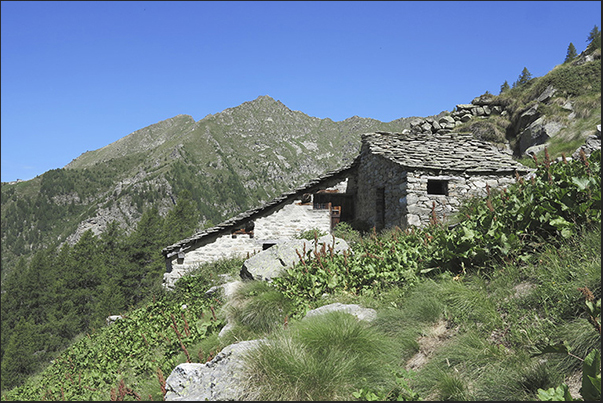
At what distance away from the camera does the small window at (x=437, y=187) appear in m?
14.0

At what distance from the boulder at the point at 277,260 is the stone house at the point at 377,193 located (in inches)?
242

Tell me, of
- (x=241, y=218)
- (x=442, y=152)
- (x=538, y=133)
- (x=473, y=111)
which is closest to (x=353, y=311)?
(x=442, y=152)

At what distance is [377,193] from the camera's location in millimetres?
15969

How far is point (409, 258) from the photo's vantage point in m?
6.60

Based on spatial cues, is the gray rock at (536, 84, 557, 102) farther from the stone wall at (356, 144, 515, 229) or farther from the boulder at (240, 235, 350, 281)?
the boulder at (240, 235, 350, 281)

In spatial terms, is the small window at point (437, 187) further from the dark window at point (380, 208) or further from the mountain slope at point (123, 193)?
the mountain slope at point (123, 193)

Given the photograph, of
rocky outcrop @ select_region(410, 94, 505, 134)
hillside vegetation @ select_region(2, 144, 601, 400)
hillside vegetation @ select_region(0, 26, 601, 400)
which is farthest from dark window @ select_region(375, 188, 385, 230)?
rocky outcrop @ select_region(410, 94, 505, 134)

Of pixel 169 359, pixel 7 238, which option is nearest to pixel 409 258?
pixel 169 359

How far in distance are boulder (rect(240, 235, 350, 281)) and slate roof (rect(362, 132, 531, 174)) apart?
6.69 meters

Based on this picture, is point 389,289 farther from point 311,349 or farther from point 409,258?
point 311,349

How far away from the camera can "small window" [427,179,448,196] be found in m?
14.0

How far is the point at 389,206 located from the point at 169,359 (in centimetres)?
1087

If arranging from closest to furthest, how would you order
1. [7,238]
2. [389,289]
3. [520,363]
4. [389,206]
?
[520,363] → [389,289] → [389,206] → [7,238]

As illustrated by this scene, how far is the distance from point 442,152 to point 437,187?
1.75 m
